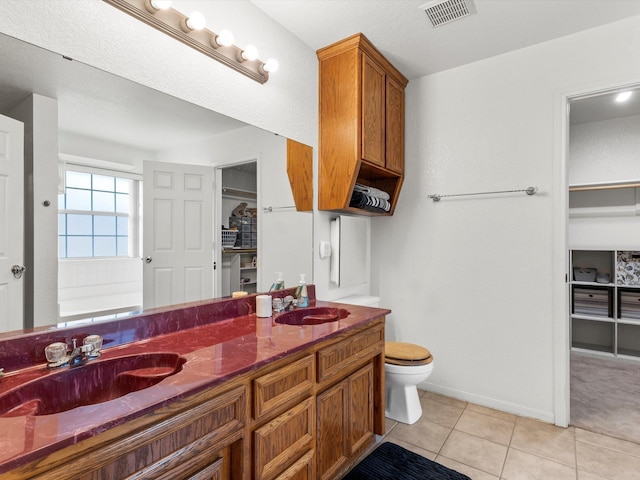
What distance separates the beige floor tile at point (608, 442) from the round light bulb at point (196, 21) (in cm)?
305

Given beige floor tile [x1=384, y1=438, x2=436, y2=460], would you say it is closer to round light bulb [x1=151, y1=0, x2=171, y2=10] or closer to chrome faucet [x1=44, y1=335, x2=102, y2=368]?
chrome faucet [x1=44, y1=335, x2=102, y2=368]

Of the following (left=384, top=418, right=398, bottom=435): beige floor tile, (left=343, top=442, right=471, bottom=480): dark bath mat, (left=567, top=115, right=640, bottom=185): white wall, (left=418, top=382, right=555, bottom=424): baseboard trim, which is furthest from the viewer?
(left=567, top=115, right=640, bottom=185): white wall

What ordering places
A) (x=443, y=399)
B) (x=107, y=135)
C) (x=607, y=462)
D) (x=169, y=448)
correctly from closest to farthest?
(x=169, y=448) → (x=107, y=135) → (x=607, y=462) → (x=443, y=399)

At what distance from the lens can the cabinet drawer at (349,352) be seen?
1.53 metres

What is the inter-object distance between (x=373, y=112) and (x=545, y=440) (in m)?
2.33

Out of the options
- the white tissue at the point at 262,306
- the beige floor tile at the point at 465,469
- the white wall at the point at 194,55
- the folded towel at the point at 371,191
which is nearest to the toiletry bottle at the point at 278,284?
the white tissue at the point at 262,306

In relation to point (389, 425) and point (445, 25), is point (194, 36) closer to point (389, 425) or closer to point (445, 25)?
point (445, 25)

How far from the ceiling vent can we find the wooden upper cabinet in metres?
0.43

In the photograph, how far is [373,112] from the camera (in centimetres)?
244

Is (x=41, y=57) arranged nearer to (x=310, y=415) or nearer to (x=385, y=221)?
(x=310, y=415)

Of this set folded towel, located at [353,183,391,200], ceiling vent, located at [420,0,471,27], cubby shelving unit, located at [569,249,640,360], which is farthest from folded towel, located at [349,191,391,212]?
cubby shelving unit, located at [569,249,640,360]

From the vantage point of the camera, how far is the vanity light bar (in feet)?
4.66

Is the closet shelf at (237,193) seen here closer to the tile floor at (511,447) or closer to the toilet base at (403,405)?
the toilet base at (403,405)

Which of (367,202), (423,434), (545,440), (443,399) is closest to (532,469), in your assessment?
(545,440)
